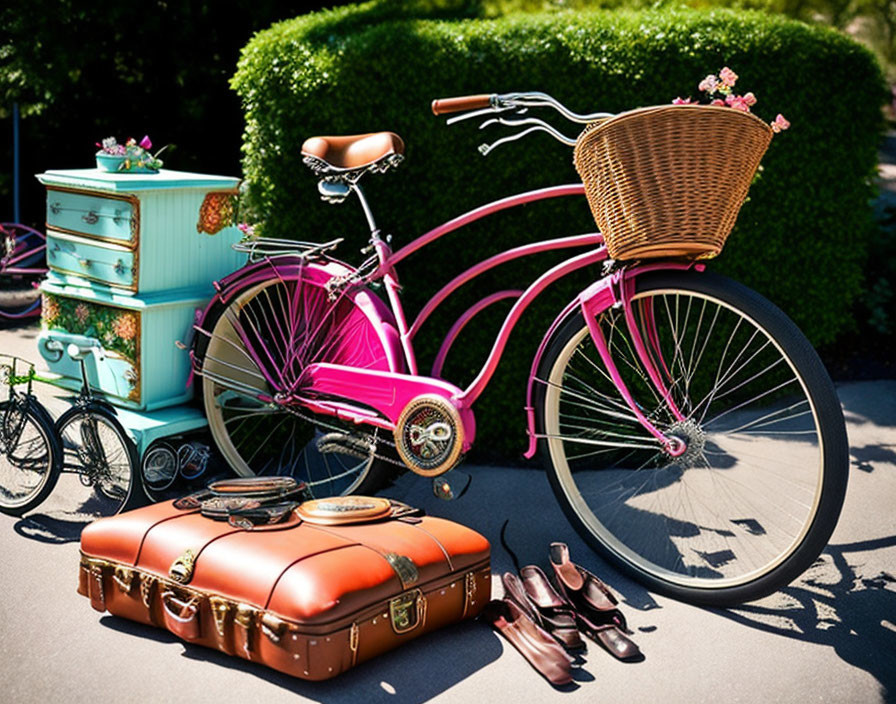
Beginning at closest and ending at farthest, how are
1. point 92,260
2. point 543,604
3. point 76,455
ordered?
point 543,604 < point 76,455 < point 92,260

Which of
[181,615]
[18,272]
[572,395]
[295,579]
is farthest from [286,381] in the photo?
[18,272]

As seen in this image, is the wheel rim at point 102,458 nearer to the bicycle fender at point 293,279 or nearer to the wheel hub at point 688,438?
the bicycle fender at point 293,279

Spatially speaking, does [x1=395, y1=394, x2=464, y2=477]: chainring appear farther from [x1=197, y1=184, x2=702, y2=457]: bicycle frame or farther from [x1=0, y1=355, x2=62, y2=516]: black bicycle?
[x1=0, y1=355, x2=62, y2=516]: black bicycle

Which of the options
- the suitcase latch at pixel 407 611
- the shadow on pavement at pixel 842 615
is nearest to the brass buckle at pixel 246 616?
the suitcase latch at pixel 407 611

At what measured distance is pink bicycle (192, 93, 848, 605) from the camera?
11.5ft

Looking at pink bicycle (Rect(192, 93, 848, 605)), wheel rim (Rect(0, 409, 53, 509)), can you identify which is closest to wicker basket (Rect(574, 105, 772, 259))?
pink bicycle (Rect(192, 93, 848, 605))

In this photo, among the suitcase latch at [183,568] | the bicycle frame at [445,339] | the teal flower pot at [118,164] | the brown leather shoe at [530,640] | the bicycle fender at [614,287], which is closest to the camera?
the brown leather shoe at [530,640]

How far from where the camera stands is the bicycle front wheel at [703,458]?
329cm

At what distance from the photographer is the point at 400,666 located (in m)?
3.16

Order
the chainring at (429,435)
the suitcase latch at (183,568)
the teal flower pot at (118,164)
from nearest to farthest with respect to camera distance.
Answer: the suitcase latch at (183,568) → the chainring at (429,435) → the teal flower pot at (118,164)

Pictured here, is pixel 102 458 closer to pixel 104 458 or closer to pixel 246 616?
pixel 104 458

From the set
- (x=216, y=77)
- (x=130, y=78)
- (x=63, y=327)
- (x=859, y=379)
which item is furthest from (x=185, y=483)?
(x=130, y=78)

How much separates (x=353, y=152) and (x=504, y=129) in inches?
37.2

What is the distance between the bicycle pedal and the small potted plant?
1549 millimetres
